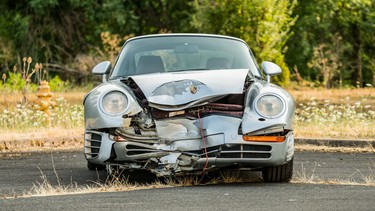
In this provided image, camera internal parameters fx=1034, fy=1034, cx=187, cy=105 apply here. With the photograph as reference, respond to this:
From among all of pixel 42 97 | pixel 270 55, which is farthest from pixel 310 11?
pixel 42 97

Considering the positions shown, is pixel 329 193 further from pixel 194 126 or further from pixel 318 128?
pixel 318 128

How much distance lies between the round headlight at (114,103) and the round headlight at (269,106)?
1.23 meters

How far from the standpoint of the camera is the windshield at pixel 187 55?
1087 cm

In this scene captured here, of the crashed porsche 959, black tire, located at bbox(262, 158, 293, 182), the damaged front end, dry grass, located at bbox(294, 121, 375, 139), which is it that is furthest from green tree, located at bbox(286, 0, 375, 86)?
the damaged front end

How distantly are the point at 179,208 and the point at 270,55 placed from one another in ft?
72.2

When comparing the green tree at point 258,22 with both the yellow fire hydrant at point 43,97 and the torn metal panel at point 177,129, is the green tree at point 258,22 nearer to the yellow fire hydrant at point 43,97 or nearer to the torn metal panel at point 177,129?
the yellow fire hydrant at point 43,97

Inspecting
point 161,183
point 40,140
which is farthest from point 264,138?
point 40,140

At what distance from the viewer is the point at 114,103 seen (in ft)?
31.5

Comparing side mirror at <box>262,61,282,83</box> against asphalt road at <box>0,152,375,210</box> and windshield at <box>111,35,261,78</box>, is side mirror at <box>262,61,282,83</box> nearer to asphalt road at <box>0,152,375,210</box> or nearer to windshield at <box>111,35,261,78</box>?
windshield at <box>111,35,261,78</box>

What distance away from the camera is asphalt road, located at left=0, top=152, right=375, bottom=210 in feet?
26.4

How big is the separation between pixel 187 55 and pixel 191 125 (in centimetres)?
208

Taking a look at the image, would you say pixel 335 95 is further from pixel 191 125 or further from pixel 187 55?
pixel 191 125

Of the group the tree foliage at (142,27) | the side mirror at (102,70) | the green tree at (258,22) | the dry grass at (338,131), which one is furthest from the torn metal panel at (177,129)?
the tree foliage at (142,27)

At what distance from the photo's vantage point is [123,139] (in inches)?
372
